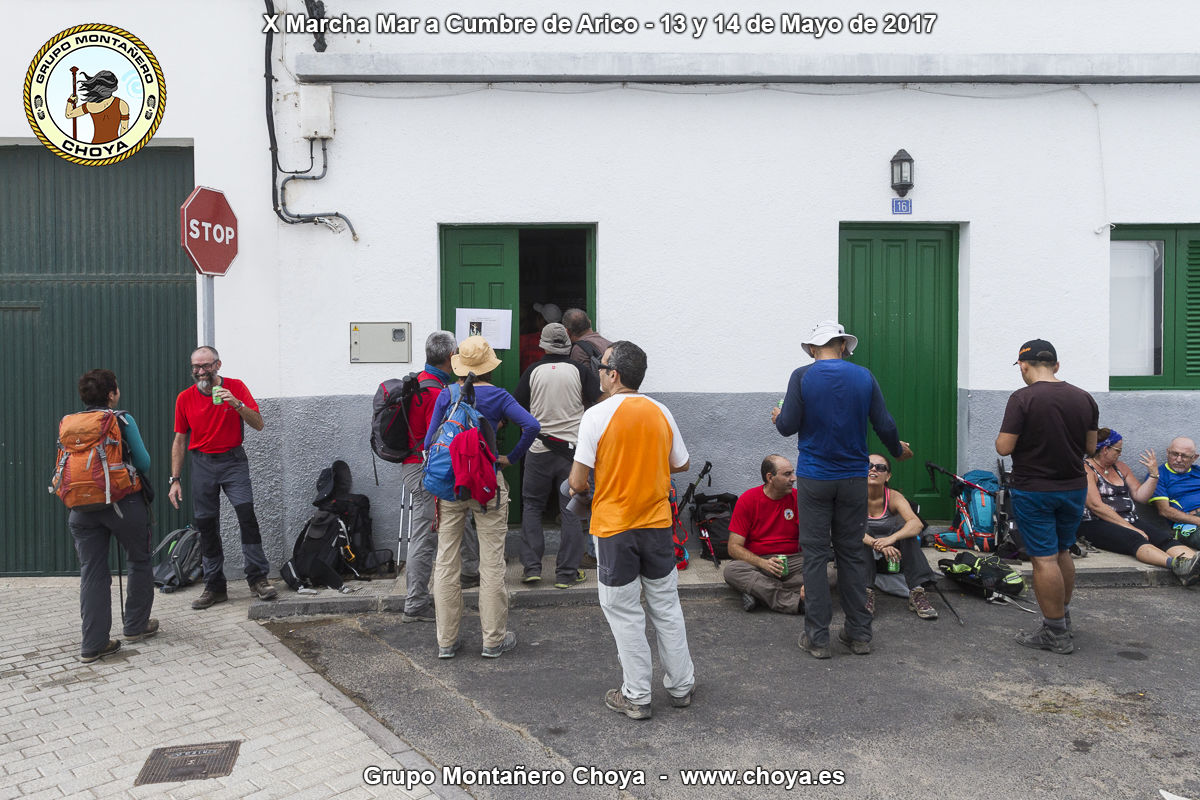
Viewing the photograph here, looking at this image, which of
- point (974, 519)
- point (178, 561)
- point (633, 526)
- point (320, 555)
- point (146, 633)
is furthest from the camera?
point (974, 519)

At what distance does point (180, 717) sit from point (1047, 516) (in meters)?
5.02

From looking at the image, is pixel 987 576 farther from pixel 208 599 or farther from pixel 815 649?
pixel 208 599

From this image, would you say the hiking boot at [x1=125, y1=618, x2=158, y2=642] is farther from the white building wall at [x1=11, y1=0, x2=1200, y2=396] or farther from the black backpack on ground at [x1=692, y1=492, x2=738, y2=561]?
the black backpack on ground at [x1=692, y1=492, x2=738, y2=561]

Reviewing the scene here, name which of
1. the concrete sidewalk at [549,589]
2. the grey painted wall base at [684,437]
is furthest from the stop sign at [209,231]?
the concrete sidewalk at [549,589]

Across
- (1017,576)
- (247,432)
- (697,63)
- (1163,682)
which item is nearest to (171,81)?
(247,432)

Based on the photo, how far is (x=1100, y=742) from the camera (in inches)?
158

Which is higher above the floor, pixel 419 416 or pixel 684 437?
pixel 419 416

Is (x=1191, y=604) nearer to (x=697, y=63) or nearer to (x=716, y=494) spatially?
(x=716, y=494)

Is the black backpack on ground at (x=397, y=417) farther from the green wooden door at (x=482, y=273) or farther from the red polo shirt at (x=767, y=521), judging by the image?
the red polo shirt at (x=767, y=521)

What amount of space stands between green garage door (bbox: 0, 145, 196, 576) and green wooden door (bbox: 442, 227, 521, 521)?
2159 millimetres

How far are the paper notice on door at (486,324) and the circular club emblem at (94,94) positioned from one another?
2947 mm

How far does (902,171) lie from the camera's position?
735cm

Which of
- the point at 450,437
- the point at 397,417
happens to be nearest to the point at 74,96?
the point at 397,417

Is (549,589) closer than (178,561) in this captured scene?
Yes
